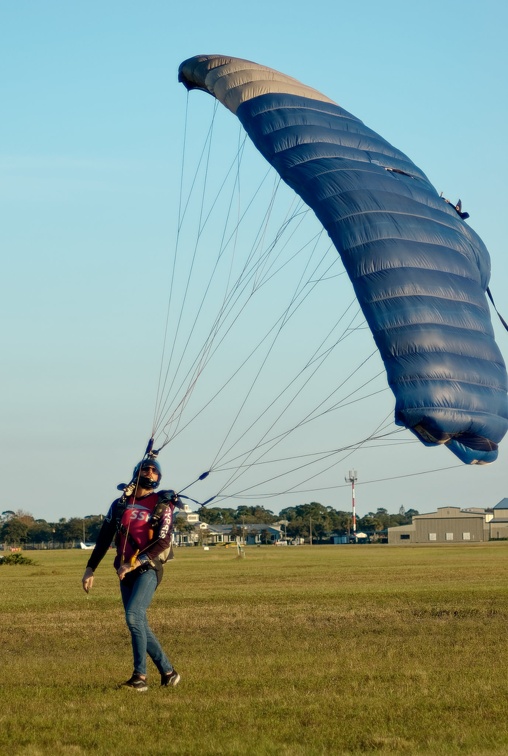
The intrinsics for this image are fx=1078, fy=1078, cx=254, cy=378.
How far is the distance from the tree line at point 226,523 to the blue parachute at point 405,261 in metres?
126

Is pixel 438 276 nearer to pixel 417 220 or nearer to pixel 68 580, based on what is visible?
pixel 417 220

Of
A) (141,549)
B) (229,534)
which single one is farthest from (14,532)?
(141,549)

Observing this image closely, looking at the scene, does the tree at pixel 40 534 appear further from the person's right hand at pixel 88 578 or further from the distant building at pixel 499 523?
the person's right hand at pixel 88 578

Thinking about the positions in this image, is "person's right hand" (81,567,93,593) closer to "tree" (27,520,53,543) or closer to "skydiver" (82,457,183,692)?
"skydiver" (82,457,183,692)

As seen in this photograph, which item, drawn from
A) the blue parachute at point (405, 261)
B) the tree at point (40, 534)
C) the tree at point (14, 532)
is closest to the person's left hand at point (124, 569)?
the blue parachute at point (405, 261)

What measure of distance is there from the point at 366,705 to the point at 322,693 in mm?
598

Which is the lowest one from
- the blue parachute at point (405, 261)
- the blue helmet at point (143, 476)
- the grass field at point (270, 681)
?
the grass field at point (270, 681)

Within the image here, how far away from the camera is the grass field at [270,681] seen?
6863 mm

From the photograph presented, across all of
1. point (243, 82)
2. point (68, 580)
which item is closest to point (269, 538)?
point (68, 580)

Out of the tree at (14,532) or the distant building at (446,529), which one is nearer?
the distant building at (446,529)

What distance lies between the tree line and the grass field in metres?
122

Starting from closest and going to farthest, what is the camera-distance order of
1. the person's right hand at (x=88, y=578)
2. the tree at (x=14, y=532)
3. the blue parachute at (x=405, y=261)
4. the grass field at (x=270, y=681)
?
1. the grass field at (x=270, y=681)
2. the person's right hand at (x=88, y=578)
3. the blue parachute at (x=405, y=261)
4. the tree at (x=14, y=532)

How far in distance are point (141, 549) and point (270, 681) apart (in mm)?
1561

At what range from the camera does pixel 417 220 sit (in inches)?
445
